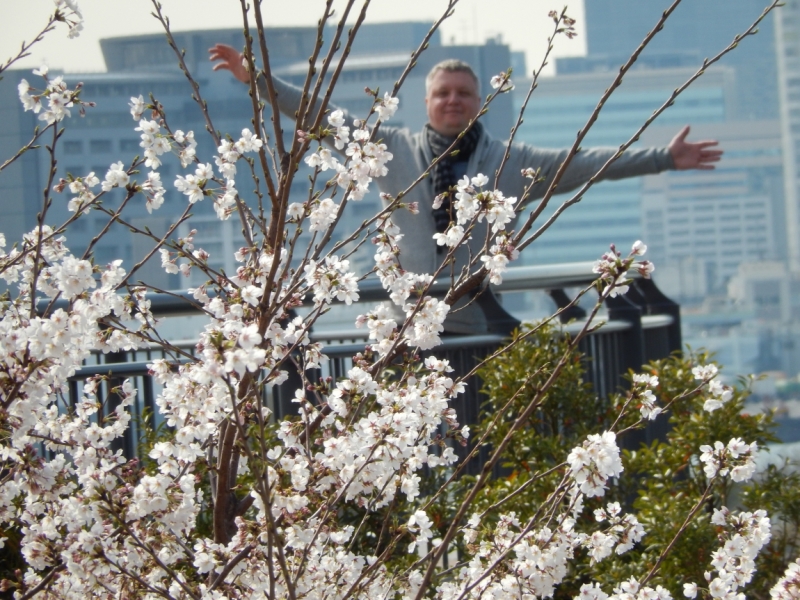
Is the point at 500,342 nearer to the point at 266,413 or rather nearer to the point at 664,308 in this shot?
the point at 664,308

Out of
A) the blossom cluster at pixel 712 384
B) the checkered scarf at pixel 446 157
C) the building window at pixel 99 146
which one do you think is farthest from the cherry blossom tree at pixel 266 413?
the building window at pixel 99 146

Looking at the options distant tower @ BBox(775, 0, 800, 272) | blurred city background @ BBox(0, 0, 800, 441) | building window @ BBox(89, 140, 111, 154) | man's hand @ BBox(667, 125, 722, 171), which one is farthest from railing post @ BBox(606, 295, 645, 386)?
distant tower @ BBox(775, 0, 800, 272)

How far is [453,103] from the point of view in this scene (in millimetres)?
3605

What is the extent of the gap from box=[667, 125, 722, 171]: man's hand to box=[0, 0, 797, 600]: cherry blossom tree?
4.96ft

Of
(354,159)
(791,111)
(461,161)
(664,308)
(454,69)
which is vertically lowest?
(664,308)

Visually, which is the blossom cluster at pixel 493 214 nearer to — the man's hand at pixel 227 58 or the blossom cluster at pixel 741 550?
the blossom cluster at pixel 741 550

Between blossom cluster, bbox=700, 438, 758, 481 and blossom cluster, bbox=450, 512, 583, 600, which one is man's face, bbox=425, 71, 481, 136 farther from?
blossom cluster, bbox=450, 512, 583, 600

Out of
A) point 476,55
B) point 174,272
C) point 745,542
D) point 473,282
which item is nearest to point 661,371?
point 745,542

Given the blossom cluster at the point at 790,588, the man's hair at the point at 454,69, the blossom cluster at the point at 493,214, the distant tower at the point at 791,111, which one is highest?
the distant tower at the point at 791,111

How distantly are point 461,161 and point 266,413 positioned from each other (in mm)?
2199

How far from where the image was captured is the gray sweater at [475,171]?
349 cm

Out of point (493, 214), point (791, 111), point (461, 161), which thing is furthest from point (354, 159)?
point (791, 111)

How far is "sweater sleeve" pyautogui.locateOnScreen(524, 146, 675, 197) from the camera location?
347 centimetres

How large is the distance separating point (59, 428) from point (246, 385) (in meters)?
0.50
